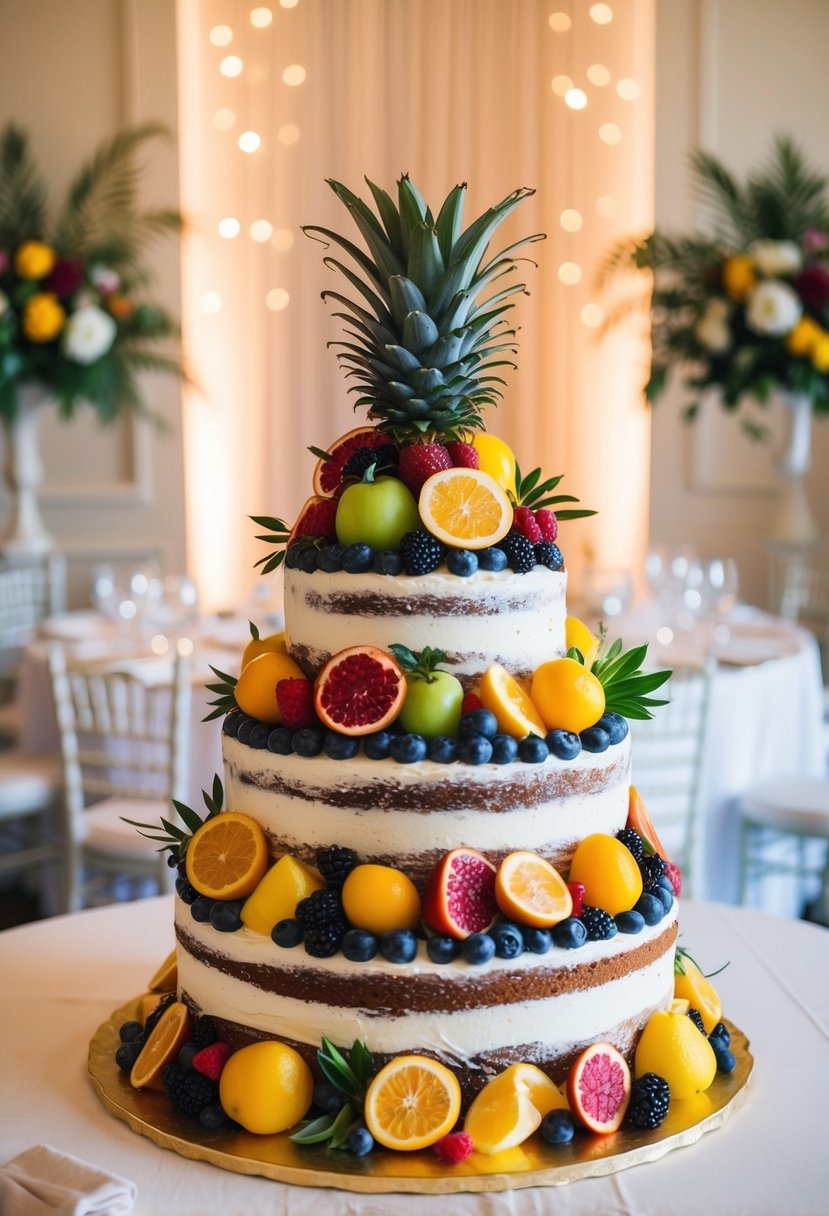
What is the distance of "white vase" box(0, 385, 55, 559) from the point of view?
231 inches

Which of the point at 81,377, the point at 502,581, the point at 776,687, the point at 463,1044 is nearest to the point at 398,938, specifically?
the point at 463,1044

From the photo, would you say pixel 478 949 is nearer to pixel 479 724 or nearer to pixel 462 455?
pixel 479 724

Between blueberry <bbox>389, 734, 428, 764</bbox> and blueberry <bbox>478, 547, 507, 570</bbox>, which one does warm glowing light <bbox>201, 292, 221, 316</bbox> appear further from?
blueberry <bbox>389, 734, 428, 764</bbox>

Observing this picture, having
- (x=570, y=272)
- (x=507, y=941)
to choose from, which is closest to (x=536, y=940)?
(x=507, y=941)

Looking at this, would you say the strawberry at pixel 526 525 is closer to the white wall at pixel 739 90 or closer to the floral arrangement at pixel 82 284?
the floral arrangement at pixel 82 284

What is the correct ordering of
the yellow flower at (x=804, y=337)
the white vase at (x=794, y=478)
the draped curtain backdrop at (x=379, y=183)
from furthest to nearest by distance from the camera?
the draped curtain backdrop at (x=379, y=183) → the white vase at (x=794, y=478) → the yellow flower at (x=804, y=337)

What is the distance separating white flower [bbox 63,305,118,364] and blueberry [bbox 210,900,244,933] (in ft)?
14.0

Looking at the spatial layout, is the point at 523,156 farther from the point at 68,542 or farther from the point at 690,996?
the point at 690,996

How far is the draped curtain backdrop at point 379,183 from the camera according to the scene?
267 inches

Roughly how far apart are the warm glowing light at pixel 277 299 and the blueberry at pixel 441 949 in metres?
5.78

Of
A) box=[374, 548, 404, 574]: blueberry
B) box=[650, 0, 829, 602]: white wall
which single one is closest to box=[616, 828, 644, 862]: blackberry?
box=[374, 548, 404, 574]: blueberry

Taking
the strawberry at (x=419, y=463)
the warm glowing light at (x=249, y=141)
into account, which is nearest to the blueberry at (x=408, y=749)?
the strawberry at (x=419, y=463)

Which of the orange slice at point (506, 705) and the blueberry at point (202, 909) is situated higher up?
the orange slice at point (506, 705)

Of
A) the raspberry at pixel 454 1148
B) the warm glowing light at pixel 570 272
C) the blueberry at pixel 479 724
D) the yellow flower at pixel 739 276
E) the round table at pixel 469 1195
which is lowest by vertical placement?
the round table at pixel 469 1195
